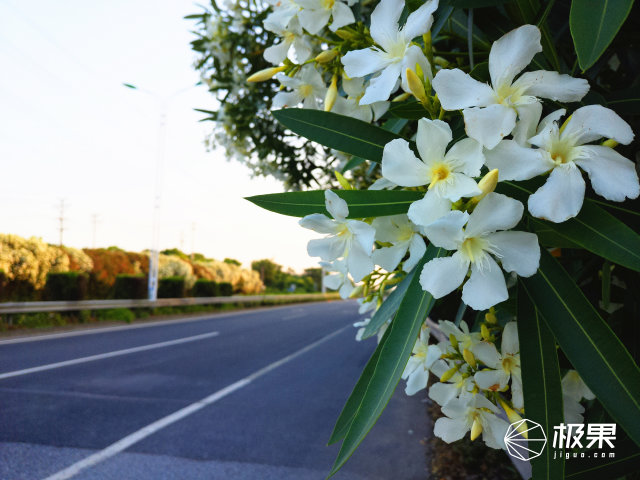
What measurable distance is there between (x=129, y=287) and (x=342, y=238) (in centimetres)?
1575

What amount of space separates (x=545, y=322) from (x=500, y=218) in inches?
8.7

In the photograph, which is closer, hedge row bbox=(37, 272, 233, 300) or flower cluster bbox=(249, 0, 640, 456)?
flower cluster bbox=(249, 0, 640, 456)

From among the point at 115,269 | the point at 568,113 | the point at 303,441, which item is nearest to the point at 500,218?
the point at 568,113

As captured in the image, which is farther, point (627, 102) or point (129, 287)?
point (129, 287)

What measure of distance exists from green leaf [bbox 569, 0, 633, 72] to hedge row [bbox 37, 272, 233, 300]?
13542 mm

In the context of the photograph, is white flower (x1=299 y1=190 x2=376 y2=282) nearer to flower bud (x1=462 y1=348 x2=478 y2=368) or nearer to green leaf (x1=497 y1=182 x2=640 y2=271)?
green leaf (x1=497 y1=182 x2=640 y2=271)

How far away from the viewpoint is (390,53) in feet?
2.48

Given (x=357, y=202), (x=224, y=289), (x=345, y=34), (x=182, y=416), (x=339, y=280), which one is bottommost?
(x=182, y=416)

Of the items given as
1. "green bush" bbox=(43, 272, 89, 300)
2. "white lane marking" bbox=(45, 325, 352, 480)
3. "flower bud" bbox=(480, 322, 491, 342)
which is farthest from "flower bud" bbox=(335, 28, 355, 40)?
"green bush" bbox=(43, 272, 89, 300)

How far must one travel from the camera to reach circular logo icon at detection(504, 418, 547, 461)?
0.74 metres


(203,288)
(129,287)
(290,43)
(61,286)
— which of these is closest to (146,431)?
(290,43)

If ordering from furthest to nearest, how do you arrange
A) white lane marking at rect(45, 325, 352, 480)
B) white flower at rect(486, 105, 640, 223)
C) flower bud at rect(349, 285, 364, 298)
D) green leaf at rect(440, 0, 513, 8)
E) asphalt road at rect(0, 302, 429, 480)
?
asphalt road at rect(0, 302, 429, 480) → white lane marking at rect(45, 325, 352, 480) → flower bud at rect(349, 285, 364, 298) → green leaf at rect(440, 0, 513, 8) → white flower at rect(486, 105, 640, 223)

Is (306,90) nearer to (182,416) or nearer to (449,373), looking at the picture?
(449,373)

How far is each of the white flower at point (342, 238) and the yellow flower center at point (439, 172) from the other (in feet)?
0.35
